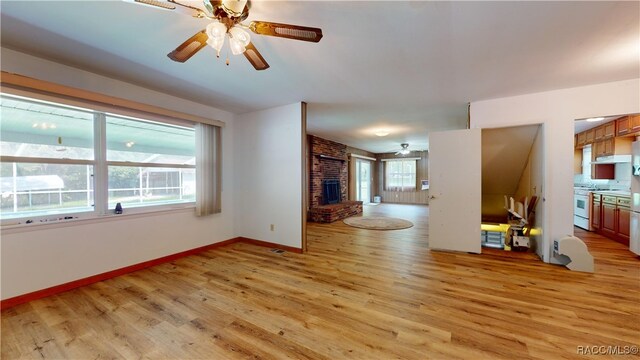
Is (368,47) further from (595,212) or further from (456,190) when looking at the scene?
(595,212)

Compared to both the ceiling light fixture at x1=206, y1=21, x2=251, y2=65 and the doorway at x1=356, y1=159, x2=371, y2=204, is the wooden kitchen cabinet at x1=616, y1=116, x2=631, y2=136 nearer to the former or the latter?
the ceiling light fixture at x1=206, y1=21, x2=251, y2=65

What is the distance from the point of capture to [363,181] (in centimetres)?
1030

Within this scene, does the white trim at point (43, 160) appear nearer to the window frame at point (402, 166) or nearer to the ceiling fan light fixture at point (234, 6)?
the ceiling fan light fixture at point (234, 6)

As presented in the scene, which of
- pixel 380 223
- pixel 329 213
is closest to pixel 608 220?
pixel 380 223

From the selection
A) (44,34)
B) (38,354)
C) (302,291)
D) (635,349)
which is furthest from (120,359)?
(635,349)

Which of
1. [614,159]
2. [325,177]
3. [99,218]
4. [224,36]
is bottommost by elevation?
[99,218]

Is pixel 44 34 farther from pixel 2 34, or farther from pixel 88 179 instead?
pixel 88 179

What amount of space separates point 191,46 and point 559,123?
14.3 ft

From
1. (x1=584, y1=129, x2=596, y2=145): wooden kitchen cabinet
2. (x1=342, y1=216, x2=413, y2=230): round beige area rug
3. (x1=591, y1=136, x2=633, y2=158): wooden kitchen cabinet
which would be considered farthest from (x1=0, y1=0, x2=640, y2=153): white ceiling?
(x1=342, y1=216, x2=413, y2=230): round beige area rug

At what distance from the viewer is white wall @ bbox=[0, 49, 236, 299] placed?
7.33 feet

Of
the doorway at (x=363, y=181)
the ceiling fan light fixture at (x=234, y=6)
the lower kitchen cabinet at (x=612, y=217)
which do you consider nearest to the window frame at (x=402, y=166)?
the doorway at (x=363, y=181)

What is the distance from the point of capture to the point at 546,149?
3176 millimetres

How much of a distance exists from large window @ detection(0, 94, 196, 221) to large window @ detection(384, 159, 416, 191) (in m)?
8.89

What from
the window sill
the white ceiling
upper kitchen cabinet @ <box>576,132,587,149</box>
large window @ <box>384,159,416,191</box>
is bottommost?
the window sill
